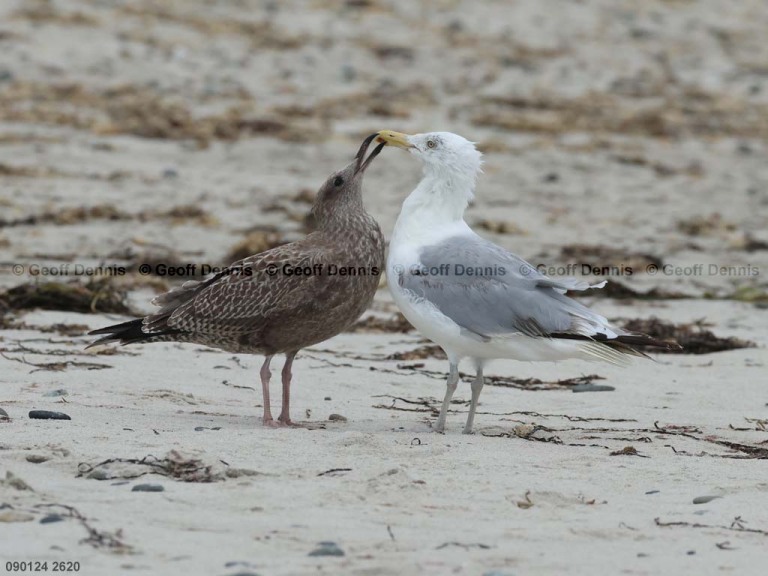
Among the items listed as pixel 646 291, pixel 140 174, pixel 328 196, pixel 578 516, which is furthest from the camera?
pixel 140 174

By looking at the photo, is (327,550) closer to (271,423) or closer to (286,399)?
(271,423)

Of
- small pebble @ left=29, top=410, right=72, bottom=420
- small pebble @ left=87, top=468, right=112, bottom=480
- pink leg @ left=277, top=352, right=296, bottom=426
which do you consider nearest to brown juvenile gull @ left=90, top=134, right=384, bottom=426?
pink leg @ left=277, top=352, right=296, bottom=426

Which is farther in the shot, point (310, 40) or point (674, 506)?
point (310, 40)

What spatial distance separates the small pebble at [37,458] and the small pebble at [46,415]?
0.67 meters

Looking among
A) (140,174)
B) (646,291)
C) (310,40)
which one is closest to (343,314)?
(646,291)

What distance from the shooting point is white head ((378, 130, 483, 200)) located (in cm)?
670

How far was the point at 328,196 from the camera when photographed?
6.60 m

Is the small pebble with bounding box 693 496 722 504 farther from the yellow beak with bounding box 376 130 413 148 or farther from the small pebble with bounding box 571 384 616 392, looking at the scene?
the yellow beak with bounding box 376 130 413 148

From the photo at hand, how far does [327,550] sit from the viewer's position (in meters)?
4.01

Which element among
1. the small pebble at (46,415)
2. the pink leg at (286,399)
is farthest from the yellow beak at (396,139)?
the small pebble at (46,415)

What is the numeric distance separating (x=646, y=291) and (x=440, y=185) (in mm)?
3806

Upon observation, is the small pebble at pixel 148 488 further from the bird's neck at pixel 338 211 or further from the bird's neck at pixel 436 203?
the bird's neck at pixel 436 203

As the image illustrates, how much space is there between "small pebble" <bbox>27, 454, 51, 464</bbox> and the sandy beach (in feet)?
0.03

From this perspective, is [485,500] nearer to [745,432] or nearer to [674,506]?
[674,506]
